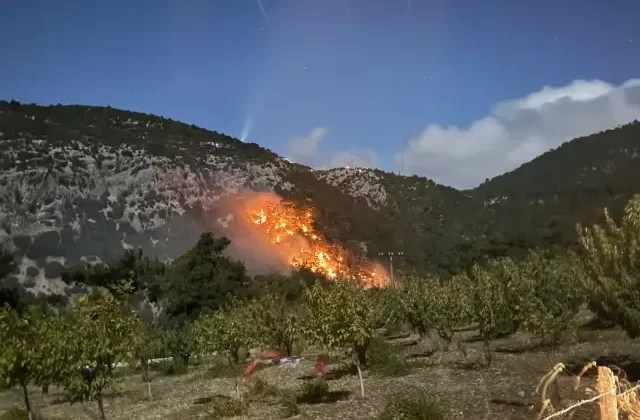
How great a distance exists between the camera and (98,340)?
19.3m

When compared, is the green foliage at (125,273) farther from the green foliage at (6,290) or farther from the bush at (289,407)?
the bush at (289,407)

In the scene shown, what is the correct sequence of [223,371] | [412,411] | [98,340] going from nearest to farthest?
[412,411] → [98,340] → [223,371]

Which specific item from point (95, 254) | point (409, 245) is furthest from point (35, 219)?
point (409, 245)

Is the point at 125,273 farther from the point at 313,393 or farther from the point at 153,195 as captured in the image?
the point at 313,393

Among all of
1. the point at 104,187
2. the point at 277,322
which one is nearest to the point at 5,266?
the point at 104,187

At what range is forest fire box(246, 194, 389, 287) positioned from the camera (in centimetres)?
10425

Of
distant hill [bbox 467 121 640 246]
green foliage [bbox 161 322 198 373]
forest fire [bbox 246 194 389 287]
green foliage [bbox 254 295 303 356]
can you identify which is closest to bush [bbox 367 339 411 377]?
green foliage [bbox 254 295 303 356]

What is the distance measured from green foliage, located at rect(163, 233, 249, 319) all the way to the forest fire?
3212 cm

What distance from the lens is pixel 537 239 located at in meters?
98.4

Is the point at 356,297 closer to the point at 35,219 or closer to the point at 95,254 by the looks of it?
the point at 95,254

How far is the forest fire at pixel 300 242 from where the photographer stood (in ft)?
342

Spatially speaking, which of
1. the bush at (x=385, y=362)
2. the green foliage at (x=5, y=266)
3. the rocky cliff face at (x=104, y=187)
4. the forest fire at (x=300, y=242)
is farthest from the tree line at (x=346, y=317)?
the forest fire at (x=300, y=242)

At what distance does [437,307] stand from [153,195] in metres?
74.9

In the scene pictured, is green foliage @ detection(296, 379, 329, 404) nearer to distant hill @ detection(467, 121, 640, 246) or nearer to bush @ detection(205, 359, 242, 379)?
bush @ detection(205, 359, 242, 379)
